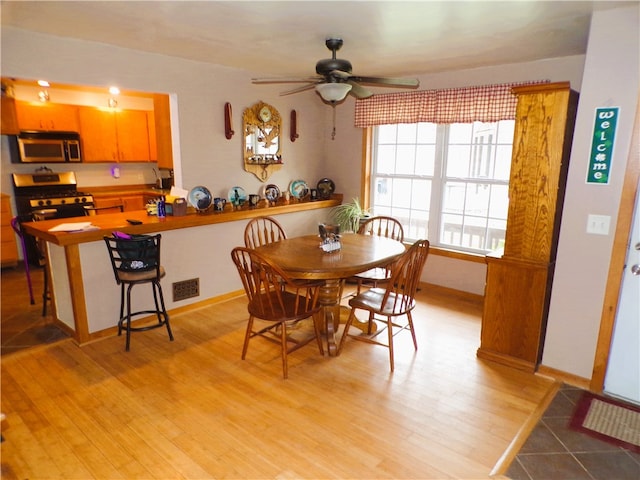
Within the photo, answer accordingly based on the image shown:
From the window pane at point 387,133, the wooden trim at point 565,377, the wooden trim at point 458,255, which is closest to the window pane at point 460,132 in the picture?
the window pane at point 387,133

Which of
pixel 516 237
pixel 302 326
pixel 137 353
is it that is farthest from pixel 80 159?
pixel 516 237

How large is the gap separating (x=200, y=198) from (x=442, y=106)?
2624mm

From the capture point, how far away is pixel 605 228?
8.14ft

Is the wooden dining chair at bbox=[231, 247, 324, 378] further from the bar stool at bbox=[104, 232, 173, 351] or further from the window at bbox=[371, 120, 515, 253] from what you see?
the window at bbox=[371, 120, 515, 253]

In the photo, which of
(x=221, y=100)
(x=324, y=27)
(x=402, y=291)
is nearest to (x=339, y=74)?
(x=324, y=27)

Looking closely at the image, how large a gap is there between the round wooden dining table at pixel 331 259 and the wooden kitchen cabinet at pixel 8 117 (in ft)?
13.4

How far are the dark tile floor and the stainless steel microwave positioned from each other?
605cm

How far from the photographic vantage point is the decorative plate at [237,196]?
4.33 m

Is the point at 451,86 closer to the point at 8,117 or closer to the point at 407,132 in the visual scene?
the point at 407,132

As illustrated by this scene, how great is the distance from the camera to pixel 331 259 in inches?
116

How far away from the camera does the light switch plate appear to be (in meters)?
2.48

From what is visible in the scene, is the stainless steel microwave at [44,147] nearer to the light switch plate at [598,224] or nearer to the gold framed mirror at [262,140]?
the gold framed mirror at [262,140]

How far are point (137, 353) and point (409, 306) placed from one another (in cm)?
208

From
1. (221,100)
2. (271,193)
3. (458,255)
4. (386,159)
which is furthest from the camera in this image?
(386,159)
